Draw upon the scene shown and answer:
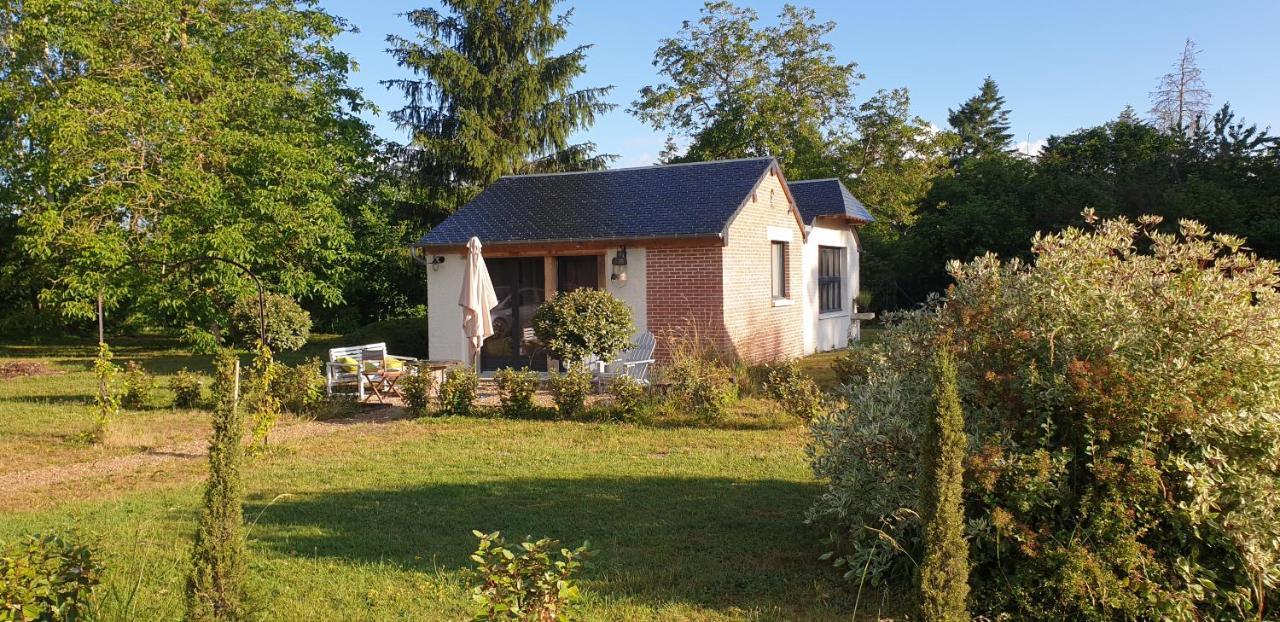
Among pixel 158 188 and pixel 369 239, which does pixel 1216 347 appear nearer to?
pixel 158 188

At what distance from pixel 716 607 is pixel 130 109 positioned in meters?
18.9

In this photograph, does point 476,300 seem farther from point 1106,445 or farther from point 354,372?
point 1106,445

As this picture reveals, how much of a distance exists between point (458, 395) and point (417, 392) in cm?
54

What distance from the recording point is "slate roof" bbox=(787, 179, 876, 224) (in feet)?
68.5

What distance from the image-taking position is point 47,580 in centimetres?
373

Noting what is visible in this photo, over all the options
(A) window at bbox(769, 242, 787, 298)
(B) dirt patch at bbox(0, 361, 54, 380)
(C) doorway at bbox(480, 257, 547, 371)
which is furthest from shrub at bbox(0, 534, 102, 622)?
(B) dirt patch at bbox(0, 361, 54, 380)

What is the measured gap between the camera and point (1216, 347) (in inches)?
181

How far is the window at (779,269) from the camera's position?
1809 centimetres

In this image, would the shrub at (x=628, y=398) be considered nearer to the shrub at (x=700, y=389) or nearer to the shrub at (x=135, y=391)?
the shrub at (x=700, y=389)

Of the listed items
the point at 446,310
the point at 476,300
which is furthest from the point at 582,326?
the point at 446,310

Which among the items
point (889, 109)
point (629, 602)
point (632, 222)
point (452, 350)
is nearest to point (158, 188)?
point (452, 350)

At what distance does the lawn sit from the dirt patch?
27.1 ft

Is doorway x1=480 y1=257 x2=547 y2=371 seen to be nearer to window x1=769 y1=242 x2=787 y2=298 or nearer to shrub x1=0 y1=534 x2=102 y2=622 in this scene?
window x1=769 y1=242 x2=787 y2=298

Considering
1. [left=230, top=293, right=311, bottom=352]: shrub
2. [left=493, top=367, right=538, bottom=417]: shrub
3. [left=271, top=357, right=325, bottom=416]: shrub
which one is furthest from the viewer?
[left=230, top=293, right=311, bottom=352]: shrub
